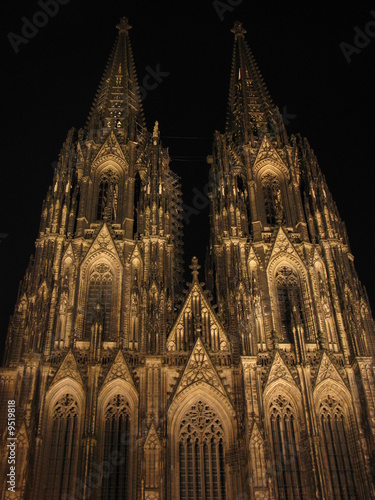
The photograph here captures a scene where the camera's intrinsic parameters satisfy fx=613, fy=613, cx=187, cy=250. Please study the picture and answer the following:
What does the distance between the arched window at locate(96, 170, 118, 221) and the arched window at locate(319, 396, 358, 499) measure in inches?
721

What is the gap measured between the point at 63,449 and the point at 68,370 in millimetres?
4121

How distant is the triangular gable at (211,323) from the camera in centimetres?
3556

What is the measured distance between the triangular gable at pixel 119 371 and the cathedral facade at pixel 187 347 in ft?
0.25

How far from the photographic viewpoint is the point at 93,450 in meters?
30.7

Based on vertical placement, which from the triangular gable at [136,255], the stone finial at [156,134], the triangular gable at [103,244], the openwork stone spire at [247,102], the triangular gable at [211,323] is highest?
the openwork stone spire at [247,102]

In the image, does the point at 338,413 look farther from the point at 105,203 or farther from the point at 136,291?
the point at 105,203

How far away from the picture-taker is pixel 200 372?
33969mm

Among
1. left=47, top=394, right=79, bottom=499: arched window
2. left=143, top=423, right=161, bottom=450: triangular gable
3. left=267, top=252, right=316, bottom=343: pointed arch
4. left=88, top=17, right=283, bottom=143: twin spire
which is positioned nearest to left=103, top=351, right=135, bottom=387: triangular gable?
left=47, top=394, right=79, bottom=499: arched window

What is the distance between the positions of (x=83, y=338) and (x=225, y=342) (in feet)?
26.9

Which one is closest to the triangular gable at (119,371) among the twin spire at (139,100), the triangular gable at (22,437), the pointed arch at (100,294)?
the pointed arch at (100,294)

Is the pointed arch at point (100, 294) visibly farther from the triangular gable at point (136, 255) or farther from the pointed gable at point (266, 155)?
the pointed gable at point (266, 155)

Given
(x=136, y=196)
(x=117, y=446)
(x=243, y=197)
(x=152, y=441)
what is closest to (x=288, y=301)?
(x=243, y=197)

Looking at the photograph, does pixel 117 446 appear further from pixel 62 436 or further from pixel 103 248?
pixel 103 248

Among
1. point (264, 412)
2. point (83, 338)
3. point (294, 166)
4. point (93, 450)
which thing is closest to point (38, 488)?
point (93, 450)
